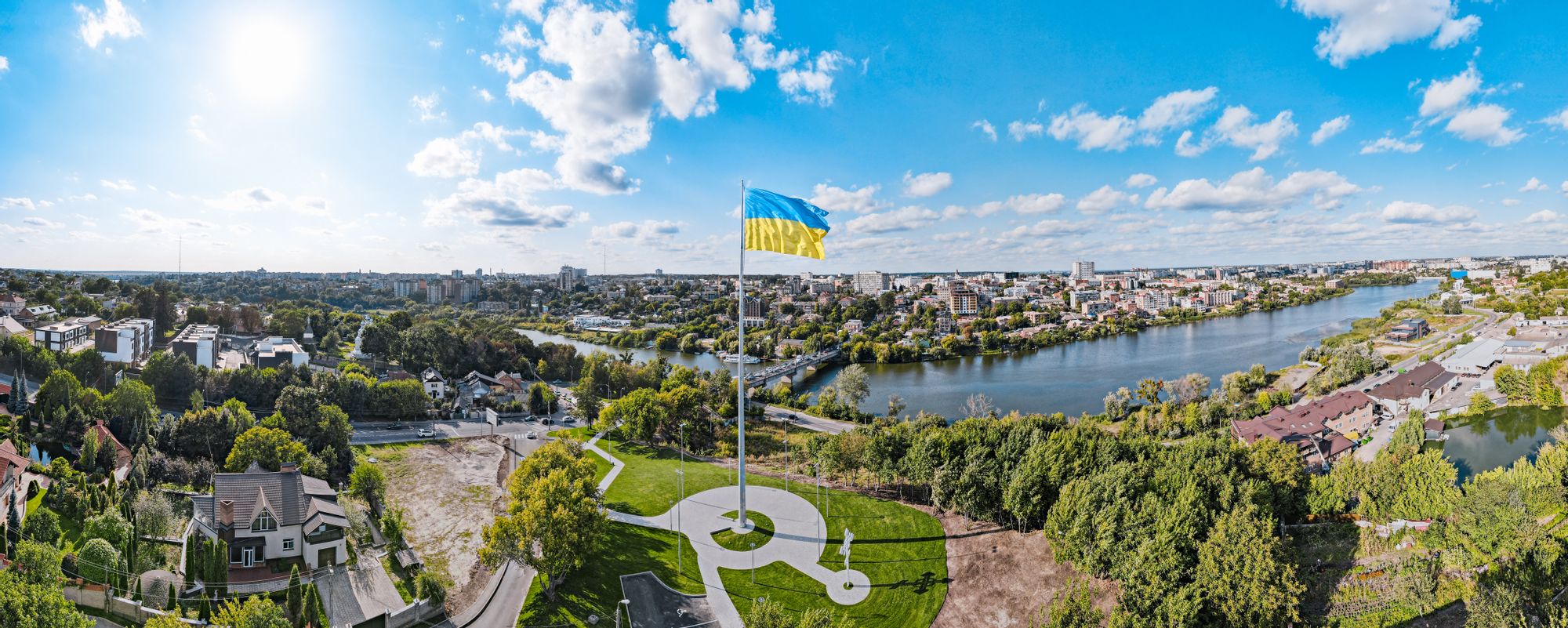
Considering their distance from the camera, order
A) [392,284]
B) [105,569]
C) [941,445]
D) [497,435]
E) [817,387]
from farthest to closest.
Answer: [392,284], [817,387], [497,435], [941,445], [105,569]

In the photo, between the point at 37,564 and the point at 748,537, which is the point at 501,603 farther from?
the point at 37,564

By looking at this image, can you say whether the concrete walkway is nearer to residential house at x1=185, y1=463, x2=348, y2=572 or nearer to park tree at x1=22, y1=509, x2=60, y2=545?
residential house at x1=185, y1=463, x2=348, y2=572

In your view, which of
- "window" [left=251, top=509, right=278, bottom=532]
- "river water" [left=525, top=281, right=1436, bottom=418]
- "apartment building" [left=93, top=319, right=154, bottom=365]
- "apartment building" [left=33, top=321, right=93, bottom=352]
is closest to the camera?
"window" [left=251, top=509, right=278, bottom=532]

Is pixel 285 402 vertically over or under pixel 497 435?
over

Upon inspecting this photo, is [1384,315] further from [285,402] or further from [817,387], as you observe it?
[285,402]

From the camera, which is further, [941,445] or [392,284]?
[392,284]

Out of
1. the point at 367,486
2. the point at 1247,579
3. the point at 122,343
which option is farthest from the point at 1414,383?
the point at 122,343


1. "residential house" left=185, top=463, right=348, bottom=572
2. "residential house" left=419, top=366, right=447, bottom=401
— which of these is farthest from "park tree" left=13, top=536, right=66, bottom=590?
"residential house" left=419, top=366, right=447, bottom=401

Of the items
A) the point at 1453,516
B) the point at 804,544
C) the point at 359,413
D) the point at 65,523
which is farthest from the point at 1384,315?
the point at 65,523
